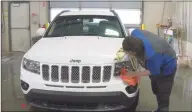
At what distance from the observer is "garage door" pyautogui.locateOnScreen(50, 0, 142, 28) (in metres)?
11.8

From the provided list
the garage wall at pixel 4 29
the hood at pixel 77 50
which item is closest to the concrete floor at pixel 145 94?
the hood at pixel 77 50

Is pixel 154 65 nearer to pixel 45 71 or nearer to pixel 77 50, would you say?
pixel 77 50

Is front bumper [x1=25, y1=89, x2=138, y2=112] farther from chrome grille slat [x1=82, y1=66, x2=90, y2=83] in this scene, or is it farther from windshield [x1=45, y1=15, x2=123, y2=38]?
windshield [x1=45, y1=15, x2=123, y2=38]

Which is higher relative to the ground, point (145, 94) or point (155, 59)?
point (155, 59)

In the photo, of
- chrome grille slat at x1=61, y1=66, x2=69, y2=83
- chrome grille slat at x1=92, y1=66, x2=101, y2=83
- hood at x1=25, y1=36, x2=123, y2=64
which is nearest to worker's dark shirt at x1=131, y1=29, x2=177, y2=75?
hood at x1=25, y1=36, x2=123, y2=64

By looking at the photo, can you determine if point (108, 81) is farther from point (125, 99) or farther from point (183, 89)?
point (183, 89)

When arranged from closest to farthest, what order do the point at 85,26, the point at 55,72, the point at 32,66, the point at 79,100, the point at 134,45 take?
1. the point at 134,45
2. the point at 79,100
3. the point at 55,72
4. the point at 32,66
5. the point at 85,26

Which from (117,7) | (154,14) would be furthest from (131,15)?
(154,14)

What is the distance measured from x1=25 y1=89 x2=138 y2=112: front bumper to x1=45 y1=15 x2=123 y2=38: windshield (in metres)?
1.51

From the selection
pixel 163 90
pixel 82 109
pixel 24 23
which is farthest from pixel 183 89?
pixel 24 23

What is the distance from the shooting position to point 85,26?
5.12m

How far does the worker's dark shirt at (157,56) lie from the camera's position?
11.3ft

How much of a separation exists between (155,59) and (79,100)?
108cm

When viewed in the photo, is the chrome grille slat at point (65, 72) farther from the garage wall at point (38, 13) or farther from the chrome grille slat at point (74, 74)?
the garage wall at point (38, 13)
